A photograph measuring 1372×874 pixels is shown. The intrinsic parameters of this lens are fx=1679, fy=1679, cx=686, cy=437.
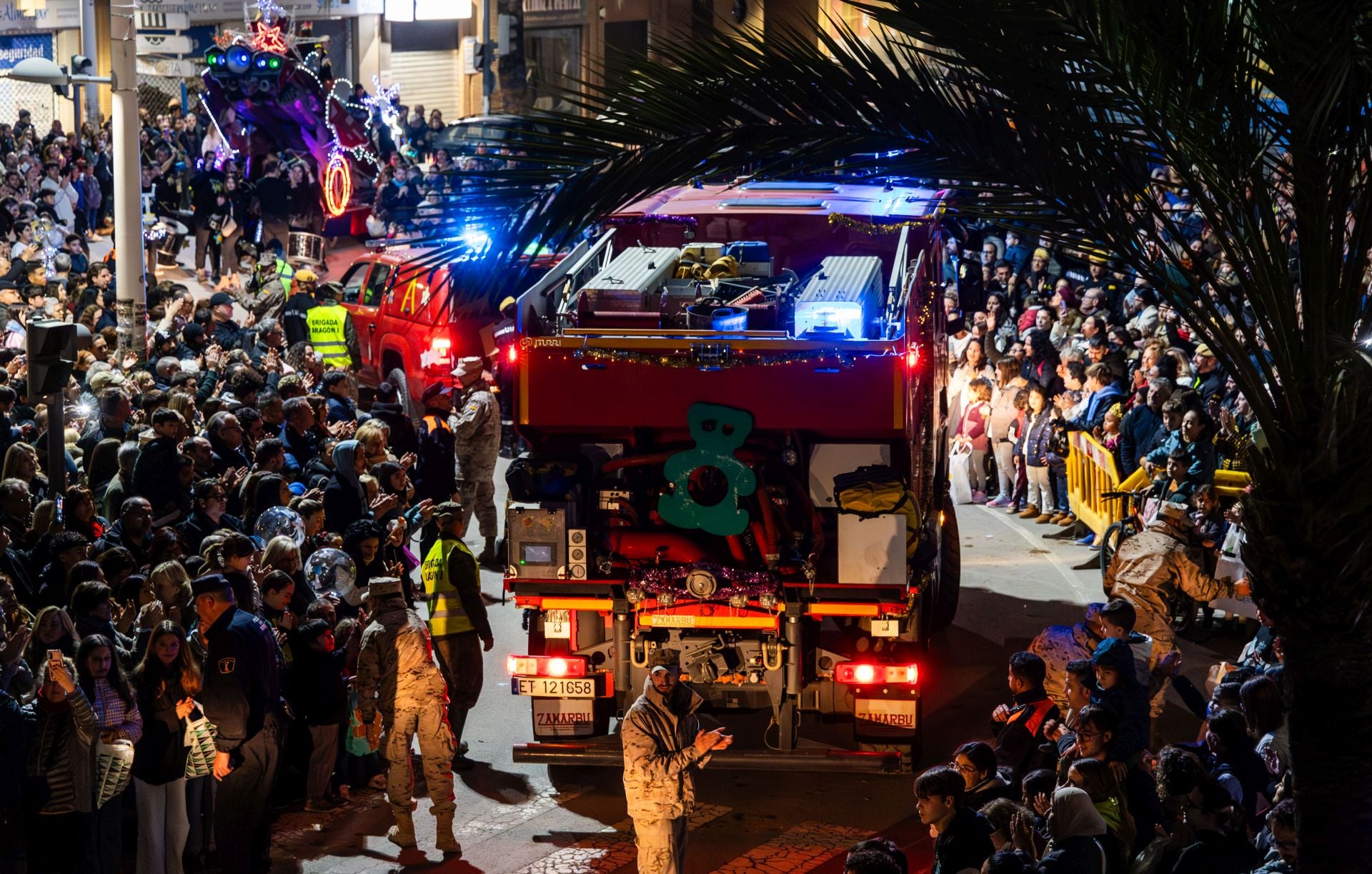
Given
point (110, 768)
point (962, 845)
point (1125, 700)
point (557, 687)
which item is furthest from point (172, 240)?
point (962, 845)

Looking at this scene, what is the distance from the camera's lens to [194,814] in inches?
340

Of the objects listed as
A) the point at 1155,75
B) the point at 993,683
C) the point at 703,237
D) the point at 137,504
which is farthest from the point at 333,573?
the point at 1155,75

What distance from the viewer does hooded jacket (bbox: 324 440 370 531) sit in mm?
12164

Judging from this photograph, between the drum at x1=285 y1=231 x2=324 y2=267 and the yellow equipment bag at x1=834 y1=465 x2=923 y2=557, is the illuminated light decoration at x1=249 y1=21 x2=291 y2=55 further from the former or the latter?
the yellow equipment bag at x1=834 y1=465 x2=923 y2=557

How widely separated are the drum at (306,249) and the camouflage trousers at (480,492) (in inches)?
442

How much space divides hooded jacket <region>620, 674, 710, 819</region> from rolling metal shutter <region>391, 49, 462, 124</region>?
40.5 m

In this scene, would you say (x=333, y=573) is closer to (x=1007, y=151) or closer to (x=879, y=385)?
(x=879, y=385)

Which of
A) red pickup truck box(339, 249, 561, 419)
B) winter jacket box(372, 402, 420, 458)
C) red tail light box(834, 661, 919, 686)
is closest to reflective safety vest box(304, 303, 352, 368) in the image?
red pickup truck box(339, 249, 561, 419)

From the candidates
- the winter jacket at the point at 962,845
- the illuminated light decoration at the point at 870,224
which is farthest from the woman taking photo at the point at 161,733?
the illuminated light decoration at the point at 870,224

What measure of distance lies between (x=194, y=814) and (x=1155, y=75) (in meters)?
6.03

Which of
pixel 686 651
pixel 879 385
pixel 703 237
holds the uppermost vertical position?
pixel 703 237

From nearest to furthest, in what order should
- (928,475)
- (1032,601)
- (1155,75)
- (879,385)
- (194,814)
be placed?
(1155,75), (194,814), (879,385), (928,475), (1032,601)

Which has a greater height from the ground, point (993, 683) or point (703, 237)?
point (703, 237)

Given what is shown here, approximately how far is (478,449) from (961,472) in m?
5.79
